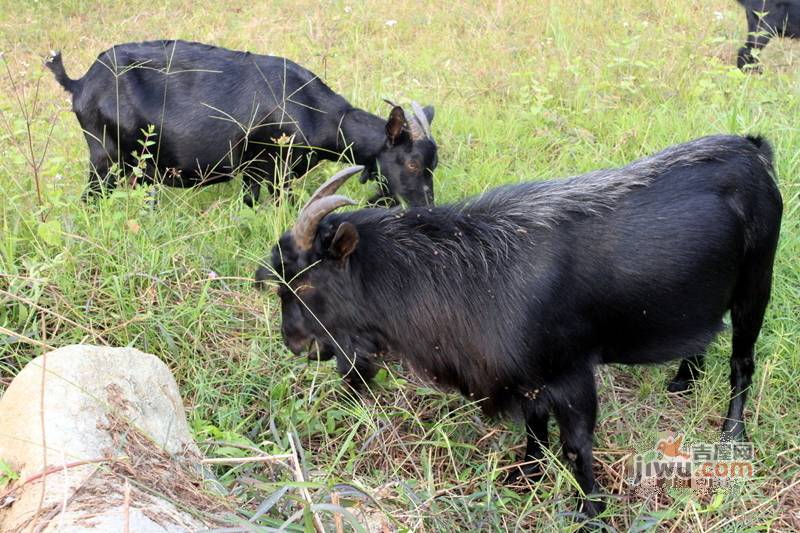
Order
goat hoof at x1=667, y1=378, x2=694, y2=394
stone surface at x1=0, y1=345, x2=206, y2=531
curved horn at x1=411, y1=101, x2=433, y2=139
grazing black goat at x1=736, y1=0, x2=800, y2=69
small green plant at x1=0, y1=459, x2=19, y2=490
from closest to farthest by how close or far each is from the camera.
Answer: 1. stone surface at x1=0, y1=345, x2=206, y2=531
2. small green plant at x1=0, y1=459, x2=19, y2=490
3. goat hoof at x1=667, y1=378, x2=694, y2=394
4. curved horn at x1=411, y1=101, x2=433, y2=139
5. grazing black goat at x1=736, y1=0, x2=800, y2=69

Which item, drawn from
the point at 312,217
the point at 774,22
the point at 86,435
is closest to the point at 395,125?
the point at 312,217

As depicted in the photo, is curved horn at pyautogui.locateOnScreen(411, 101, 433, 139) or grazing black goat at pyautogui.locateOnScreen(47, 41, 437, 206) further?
curved horn at pyautogui.locateOnScreen(411, 101, 433, 139)

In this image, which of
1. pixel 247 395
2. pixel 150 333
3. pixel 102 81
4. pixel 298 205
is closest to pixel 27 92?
pixel 102 81

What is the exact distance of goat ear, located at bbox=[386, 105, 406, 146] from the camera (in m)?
5.20

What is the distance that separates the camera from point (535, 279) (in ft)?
9.75

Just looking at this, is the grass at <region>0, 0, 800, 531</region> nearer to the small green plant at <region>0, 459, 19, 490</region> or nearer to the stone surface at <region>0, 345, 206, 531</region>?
the stone surface at <region>0, 345, 206, 531</region>

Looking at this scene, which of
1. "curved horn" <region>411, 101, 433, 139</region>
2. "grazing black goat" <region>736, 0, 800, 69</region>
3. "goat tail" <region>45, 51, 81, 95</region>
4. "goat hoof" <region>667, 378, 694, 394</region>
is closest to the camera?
"goat hoof" <region>667, 378, 694, 394</region>

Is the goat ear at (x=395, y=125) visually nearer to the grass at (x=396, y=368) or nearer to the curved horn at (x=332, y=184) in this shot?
the grass at (x=396, y=368)

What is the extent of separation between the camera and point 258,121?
5.24 m

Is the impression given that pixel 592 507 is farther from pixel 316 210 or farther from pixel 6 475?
pixel 6 475

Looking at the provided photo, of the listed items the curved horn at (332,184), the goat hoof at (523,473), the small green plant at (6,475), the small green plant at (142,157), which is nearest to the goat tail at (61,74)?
the small green plant at (142,157)

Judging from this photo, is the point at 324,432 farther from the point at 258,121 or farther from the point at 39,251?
the point at 258,121

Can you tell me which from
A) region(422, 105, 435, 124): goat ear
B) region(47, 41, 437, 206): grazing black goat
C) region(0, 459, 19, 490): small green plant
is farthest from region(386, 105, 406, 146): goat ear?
region(0, 459, 19, 490): small green plant

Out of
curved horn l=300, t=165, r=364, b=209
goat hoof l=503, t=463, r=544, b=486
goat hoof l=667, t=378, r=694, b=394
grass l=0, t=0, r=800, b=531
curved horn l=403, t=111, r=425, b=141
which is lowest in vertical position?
goat hoof l=503, t=463, r=544, b=486
